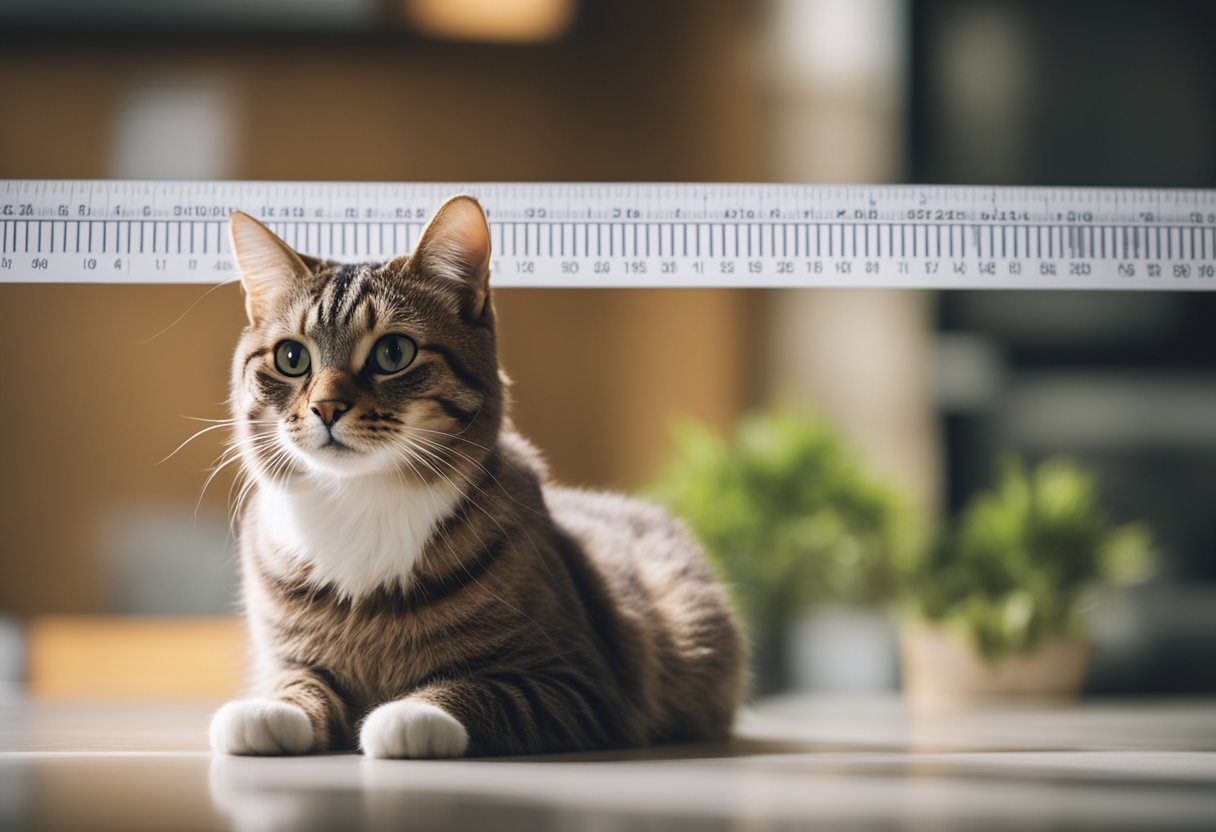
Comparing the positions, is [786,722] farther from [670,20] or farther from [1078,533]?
[670,20]

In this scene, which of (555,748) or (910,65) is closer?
(555,748)

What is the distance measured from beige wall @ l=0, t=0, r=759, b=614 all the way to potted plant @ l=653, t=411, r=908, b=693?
155 mm

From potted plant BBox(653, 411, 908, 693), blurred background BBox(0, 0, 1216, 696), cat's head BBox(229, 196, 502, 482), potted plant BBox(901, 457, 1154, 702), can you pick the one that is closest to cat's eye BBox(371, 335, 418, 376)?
cat's head BBox(229, 196, 502, 482)

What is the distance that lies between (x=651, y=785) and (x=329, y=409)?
39cm

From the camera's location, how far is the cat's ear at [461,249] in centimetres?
100

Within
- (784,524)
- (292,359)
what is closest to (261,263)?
(292,359)

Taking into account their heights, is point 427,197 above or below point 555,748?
above

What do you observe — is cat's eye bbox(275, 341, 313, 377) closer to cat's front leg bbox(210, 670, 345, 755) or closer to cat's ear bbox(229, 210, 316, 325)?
cat's ear bbox(229, 210, 316, 325)

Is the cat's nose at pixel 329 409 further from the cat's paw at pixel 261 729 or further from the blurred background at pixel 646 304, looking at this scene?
the blurred background at pixel 646 304

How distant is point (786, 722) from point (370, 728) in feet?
1.92

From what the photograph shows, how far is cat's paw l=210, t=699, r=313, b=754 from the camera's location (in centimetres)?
89

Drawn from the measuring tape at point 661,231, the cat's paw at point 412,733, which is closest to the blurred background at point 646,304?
the measuring tape at point 661,231

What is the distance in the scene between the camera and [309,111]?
1.54m

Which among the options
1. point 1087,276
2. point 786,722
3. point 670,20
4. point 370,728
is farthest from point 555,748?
point 670,20
